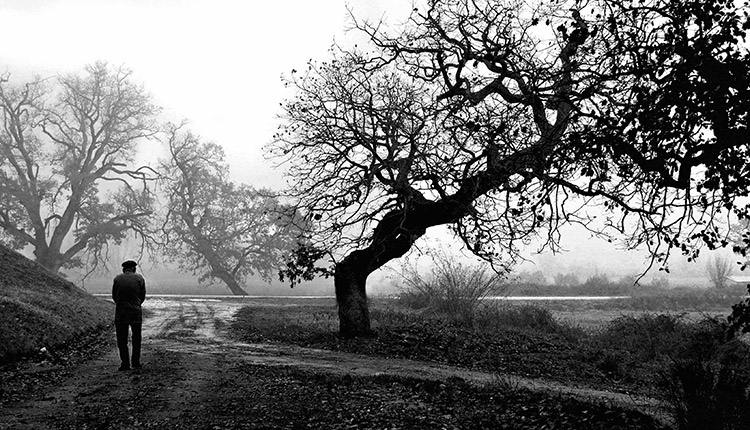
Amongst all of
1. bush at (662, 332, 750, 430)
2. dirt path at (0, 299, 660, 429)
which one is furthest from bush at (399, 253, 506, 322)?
bush at (662, 332, 750, 430)

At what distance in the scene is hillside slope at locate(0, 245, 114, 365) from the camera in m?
13.0

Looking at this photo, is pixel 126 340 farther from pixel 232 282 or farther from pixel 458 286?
pixel 232 282

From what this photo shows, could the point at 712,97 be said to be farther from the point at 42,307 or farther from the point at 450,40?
the point at 42,307

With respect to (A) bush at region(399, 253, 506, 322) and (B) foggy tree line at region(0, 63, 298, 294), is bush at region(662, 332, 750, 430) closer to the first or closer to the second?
(A) bush at region(399, 253, 506, 322)

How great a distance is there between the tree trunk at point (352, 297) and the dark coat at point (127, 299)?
613 centimetres

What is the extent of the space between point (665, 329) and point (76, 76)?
4881 cm

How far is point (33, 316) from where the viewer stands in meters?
15.5

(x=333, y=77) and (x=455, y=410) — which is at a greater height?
(x=333, y=77)

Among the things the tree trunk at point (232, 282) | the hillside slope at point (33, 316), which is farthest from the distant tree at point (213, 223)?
the hillside slope at point (33, 316)

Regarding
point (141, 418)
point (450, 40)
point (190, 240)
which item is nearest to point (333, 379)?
point (141, 418)

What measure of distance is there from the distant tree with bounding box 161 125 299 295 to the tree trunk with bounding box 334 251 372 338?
108 feet

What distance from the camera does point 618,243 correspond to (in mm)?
11117

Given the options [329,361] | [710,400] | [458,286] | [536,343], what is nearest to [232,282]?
[458,286]

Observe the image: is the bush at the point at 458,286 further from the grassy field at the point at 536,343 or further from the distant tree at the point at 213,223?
the distant tree at the point at 213,223
